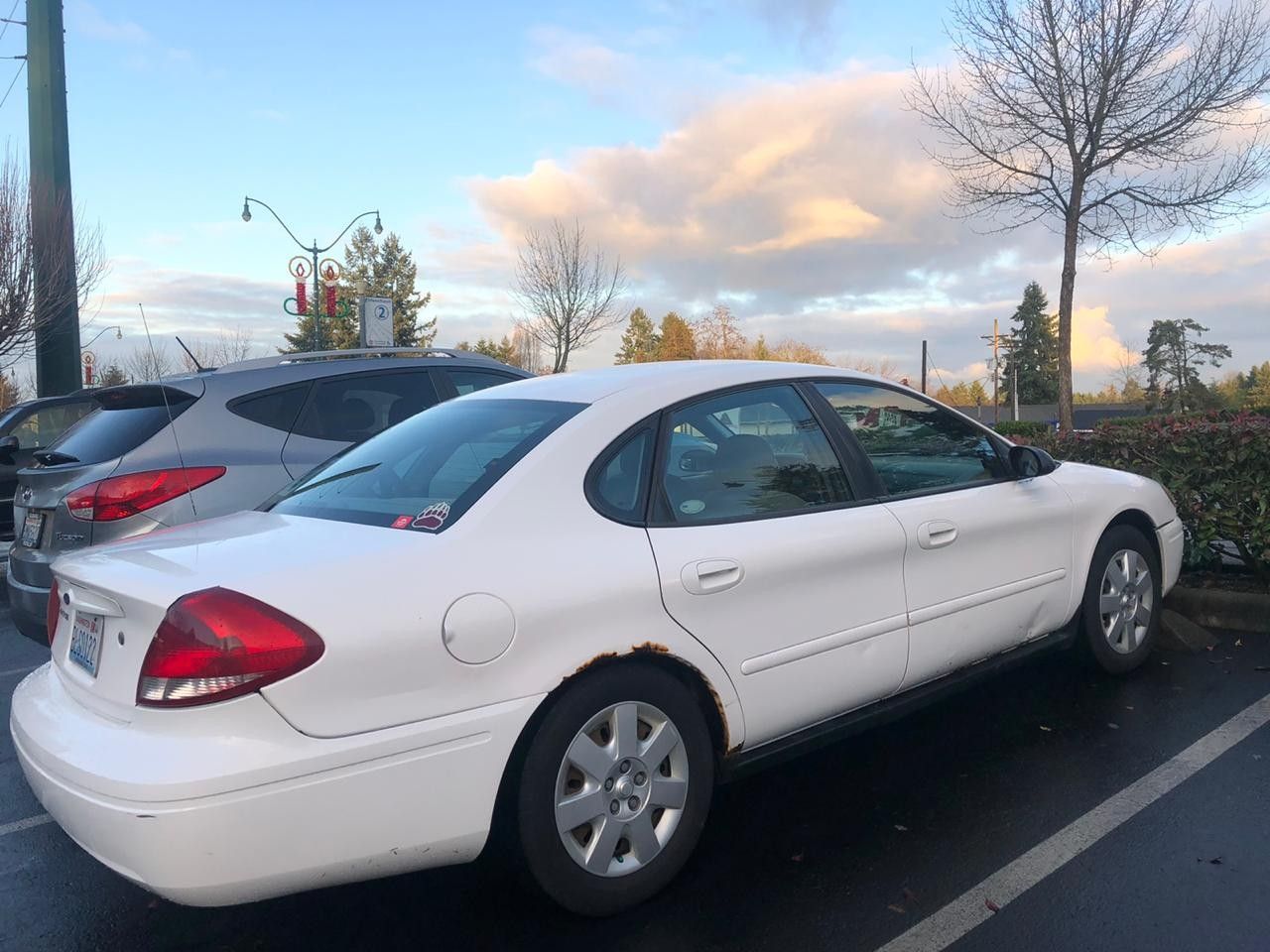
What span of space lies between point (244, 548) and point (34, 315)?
17.6m

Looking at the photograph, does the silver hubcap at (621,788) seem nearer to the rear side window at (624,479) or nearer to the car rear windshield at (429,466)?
the rear side window at (624,479)

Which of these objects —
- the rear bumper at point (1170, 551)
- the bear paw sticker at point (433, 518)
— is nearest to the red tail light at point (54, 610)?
the bear paw sticker at point (433, 518)

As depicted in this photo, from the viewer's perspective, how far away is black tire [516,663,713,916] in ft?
8.99

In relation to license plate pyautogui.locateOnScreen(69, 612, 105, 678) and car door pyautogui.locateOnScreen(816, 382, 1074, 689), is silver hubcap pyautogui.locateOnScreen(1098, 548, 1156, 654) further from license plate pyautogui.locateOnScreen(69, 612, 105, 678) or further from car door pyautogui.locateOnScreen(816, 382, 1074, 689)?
license plate pyautogui.locateOnScreen(69, 612, 105, 678)

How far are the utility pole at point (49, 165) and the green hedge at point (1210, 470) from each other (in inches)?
682

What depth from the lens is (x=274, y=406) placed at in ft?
18.0

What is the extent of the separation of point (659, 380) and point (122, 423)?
3.08m

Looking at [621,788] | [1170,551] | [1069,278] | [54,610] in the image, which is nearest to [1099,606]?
[1170,551]

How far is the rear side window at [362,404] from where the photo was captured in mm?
5656

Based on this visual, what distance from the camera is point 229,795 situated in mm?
2350

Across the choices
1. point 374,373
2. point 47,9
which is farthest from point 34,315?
point 374,373

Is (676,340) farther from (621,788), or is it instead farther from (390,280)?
(621,788)

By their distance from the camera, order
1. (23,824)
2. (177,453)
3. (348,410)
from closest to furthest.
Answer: (23,824)
(177,453)
(348,410)

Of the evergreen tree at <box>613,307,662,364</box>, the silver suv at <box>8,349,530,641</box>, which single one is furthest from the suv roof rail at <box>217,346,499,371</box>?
the evergreen tree at <box>613,307,662,364</box>
